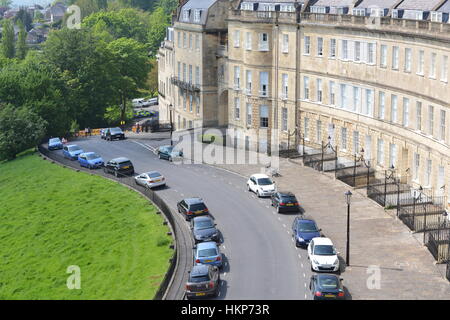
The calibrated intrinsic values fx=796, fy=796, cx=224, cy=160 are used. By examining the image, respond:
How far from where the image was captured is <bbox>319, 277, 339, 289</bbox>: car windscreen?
42.3m

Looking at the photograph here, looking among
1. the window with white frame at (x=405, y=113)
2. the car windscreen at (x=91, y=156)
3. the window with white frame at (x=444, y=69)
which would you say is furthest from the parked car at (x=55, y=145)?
the window with white frame at (x=444, y=69)

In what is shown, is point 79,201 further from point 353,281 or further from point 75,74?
point 75,74

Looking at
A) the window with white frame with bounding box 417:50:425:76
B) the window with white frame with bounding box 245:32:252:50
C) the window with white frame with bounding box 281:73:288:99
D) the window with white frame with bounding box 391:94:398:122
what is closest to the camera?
the window with white frame with bounding box 417:50:425:76

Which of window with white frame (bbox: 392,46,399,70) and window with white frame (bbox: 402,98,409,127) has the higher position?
window with white frame (bbox: 392,46,399,70)

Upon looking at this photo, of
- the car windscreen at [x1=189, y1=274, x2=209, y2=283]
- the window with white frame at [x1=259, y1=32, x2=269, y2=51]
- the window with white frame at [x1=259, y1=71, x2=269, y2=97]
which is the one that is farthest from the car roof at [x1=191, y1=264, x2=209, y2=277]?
the window with white frame at [x1=259, y1=32, x2=269, y2=51]

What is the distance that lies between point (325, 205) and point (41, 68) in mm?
61610

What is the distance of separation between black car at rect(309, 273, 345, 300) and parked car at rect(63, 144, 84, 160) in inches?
1854

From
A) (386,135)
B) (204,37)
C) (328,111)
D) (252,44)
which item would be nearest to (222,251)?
(386,135)

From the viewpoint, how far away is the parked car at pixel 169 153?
262ft

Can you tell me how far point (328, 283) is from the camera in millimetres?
42594

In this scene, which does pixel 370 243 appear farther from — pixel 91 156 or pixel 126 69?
pixel 126 69

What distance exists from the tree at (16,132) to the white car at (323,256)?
57.1 meters

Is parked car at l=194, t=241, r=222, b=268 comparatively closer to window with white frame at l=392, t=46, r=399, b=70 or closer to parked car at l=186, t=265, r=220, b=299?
parked car at l=186, t=265, r=220, b=299

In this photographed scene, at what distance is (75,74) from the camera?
116500mm
